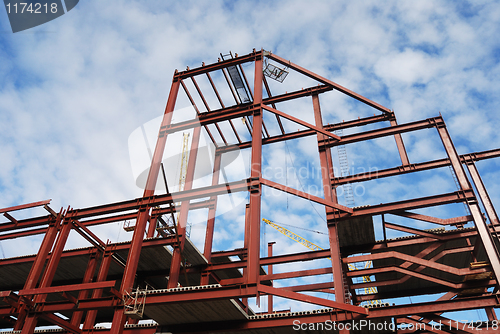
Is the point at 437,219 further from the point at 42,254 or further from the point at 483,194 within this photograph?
the point at 42,254

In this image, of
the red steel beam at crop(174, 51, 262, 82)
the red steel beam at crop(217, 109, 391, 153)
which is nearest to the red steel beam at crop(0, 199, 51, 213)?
the red steel beam at crop(174, 51, 262, 82)

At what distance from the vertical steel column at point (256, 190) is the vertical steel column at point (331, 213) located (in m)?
4.25

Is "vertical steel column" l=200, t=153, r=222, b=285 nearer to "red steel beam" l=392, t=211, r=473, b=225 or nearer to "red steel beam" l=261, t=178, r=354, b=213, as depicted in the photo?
"red steel beam" l=261, t=178, r=354, b=213

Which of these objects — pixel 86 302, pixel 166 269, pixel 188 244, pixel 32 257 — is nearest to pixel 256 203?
pixel 188 244

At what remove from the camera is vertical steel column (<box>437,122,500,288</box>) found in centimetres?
1585

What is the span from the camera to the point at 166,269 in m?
26.2

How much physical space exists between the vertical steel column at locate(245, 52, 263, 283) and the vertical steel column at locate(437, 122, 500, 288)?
406 inches

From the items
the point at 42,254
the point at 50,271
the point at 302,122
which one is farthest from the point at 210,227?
the point at 42,254

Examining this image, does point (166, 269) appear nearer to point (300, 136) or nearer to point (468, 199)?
point (300, 136)

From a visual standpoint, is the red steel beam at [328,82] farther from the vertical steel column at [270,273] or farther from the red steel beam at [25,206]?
the red steel beam at [25,206]

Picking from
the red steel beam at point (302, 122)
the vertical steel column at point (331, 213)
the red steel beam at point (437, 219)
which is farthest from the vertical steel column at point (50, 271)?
the red steel beam at point (437, 219)

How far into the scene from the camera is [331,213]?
65.7 ft

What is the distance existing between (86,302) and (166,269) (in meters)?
9.06

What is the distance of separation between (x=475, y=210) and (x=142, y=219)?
56.0 ft
